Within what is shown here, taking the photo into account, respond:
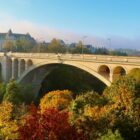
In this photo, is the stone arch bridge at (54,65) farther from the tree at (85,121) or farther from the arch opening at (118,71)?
the tree at (85,121)

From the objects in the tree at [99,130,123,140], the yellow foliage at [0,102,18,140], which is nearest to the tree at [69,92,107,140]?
the tree at [99,130,123,140]

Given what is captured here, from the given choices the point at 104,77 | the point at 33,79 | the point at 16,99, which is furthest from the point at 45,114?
the point at 33,79

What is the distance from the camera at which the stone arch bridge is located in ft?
124

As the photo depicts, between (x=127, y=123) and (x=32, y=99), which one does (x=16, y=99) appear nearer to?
(x=32, y=99)

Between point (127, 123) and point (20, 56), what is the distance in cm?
3896

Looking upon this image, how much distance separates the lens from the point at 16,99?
48938 millimetres

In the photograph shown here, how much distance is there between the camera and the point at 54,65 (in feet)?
189

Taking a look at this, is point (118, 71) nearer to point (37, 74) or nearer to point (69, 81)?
point (37, 74)

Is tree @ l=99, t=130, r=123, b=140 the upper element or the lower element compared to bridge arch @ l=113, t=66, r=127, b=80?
lower

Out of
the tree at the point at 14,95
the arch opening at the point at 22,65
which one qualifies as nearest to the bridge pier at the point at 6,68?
the arch opening at the point at 22,65

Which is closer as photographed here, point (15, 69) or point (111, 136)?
point (111, 136)

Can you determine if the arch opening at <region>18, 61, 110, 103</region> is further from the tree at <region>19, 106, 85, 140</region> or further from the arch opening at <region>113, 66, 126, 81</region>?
the tree at <region>19, 106, 85, 140</region>

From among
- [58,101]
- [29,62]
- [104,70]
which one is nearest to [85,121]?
[58,101]

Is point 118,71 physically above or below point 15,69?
above
